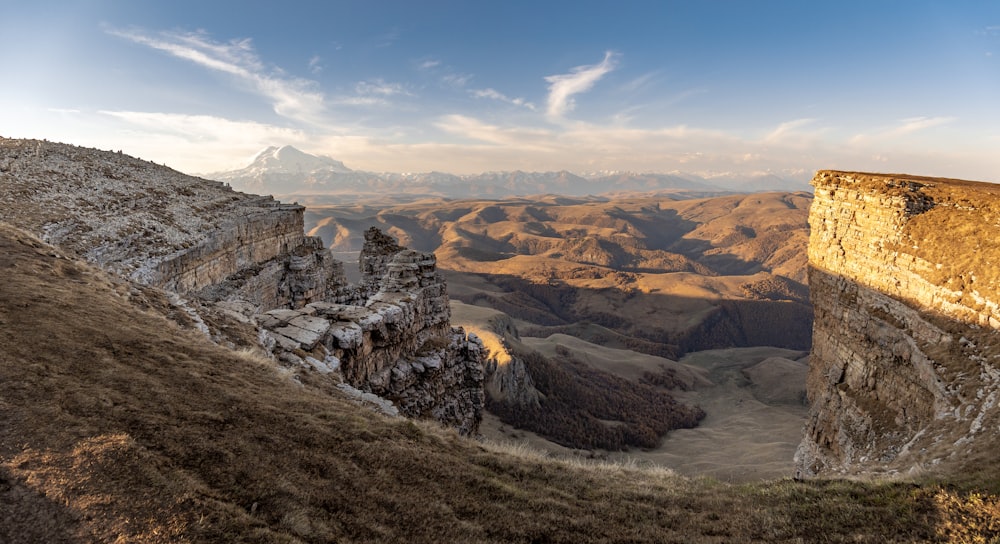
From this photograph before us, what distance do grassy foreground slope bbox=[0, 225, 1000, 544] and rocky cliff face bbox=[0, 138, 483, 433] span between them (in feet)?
15.2

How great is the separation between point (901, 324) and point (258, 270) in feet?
109

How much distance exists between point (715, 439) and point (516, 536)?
181ft

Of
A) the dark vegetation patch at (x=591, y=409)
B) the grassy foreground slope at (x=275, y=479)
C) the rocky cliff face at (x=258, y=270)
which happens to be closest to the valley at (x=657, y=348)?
the dark vegetation patch at (x=591, y=409)

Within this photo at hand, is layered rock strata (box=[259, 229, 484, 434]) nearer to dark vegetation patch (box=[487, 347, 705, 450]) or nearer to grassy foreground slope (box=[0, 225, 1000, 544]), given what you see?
grassy foreground slope (box=[0, 225, 1000, 544])

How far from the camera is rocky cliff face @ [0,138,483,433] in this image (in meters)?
16.9

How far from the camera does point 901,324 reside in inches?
664

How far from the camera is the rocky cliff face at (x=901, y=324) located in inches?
502

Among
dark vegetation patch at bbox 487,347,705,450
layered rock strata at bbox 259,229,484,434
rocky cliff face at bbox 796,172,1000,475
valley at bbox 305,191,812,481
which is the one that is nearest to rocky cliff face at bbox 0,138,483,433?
layered rock strata at bbox 259,229,484,434

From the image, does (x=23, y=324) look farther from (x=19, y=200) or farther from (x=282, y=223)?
(x=282, y=223)

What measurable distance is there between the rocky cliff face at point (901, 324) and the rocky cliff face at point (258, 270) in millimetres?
15169

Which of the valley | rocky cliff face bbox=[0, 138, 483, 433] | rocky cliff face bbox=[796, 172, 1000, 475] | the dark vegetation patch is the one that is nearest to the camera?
rocky cliff face bbox=[796, 172, 1000, 475]

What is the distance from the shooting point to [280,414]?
335 inches

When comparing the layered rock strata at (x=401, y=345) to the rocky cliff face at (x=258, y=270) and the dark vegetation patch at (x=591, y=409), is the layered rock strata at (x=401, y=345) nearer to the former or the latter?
the rocky cliff face at (x=258, y=270)

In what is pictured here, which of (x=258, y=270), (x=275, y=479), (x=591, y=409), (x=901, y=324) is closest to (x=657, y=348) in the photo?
(x=591, y=409)
